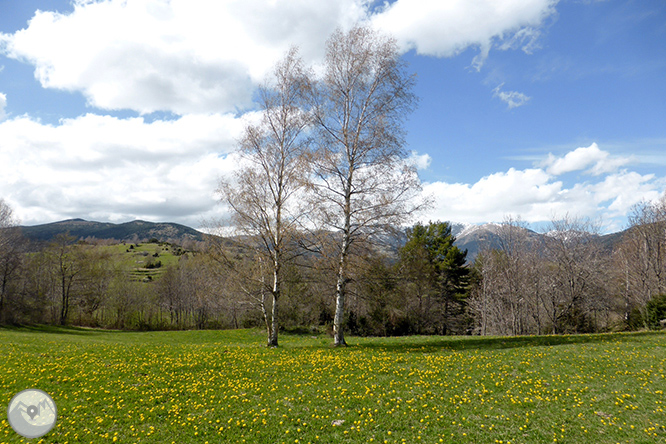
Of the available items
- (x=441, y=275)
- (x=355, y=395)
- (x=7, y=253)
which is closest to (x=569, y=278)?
A: (x=441, y=275)

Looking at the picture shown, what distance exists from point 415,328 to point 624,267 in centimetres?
2898

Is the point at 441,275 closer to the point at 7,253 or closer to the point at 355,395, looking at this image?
the point at 355,395

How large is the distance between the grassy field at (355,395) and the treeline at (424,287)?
635 centimetres

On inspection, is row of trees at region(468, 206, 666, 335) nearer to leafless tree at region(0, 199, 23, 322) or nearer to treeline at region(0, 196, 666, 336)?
treeline at region(0, 196, 666, 336)

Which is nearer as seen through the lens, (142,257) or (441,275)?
(441,275)

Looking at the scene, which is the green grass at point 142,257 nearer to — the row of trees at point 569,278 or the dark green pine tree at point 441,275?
the dark green pine tree at point 441,275

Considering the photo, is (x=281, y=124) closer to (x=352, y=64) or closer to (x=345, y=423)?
(x=352, y=64)

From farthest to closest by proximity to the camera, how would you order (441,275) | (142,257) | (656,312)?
(142,257) → (441,275) → (656,312)

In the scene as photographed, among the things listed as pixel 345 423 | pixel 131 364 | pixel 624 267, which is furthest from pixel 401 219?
pixel 624 267

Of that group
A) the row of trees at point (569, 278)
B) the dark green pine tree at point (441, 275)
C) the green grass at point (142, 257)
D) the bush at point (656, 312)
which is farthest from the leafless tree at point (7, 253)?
the bush at point (656, 312)

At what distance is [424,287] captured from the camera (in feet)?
153

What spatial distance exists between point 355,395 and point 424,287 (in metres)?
39.6

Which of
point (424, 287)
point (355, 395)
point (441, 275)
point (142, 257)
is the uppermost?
point (142, 257)

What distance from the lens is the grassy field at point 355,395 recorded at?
729 cm
